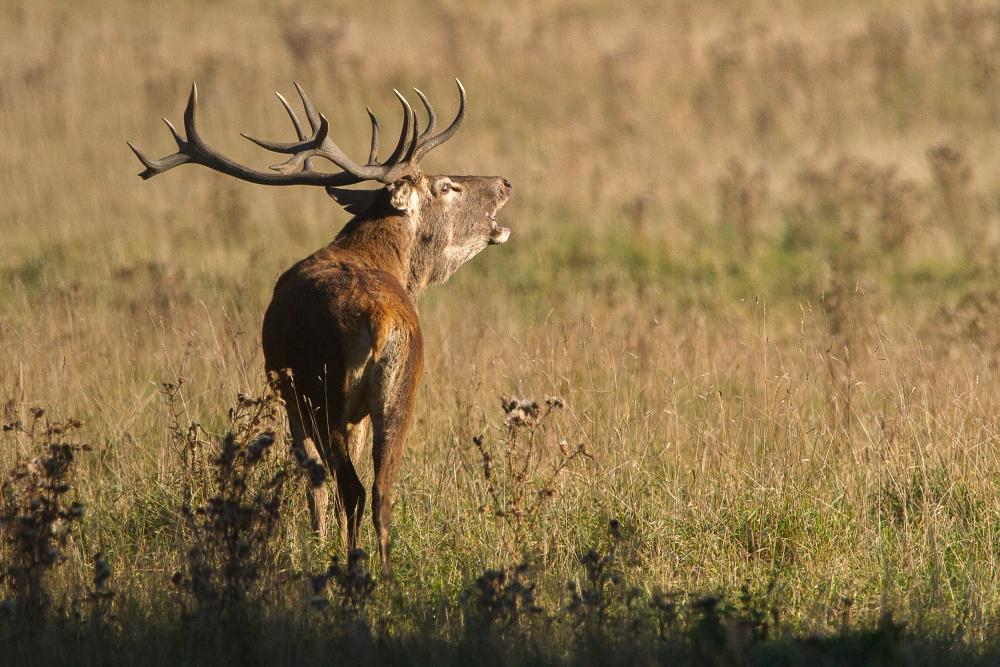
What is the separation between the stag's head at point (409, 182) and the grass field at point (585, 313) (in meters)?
0.73

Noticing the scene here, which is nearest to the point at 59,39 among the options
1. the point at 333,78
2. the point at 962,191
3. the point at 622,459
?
the point at 333,78

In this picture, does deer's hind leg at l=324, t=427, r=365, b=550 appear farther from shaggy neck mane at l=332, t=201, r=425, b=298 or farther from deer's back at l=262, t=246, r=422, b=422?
shaggy neck mane at l=332, t=201, r=425, b=298

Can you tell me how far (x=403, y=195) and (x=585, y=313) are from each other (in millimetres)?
3505

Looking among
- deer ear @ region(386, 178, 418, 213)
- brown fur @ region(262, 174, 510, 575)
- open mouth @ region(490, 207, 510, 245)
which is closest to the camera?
brown fur @ region(262, 174, 510, 575)

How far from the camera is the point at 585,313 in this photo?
1020 centimetres

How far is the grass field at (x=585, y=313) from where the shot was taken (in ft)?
16.4

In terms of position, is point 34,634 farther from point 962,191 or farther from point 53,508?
point 962,191

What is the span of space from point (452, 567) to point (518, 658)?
44.1 inches

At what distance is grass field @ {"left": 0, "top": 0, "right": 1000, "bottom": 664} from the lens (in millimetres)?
5008

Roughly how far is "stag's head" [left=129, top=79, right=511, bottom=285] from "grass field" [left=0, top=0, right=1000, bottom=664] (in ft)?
2.41

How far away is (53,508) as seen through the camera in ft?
15.7

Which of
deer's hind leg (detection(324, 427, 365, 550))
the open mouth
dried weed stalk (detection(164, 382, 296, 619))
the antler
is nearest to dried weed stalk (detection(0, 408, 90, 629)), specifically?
dried weed stalk (detection(164, 382, 296, 619))

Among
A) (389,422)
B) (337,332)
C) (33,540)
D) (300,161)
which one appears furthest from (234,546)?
(300,161)

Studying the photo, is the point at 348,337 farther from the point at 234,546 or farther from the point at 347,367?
the point at 234,546
